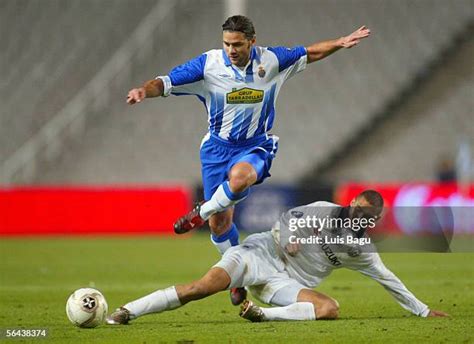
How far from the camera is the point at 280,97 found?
953 inches

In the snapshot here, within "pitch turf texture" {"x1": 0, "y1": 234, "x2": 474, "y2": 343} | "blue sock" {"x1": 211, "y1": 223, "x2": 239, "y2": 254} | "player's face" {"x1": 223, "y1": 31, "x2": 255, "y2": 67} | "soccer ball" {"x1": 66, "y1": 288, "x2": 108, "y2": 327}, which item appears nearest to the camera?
"pitch turf texture" {"x1": 0, "y1": 234, "x2": 474, "y2": 343}

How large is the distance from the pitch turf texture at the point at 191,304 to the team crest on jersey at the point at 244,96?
6.25ft

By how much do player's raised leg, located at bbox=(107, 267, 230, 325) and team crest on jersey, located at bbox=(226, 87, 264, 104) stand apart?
1834 mm

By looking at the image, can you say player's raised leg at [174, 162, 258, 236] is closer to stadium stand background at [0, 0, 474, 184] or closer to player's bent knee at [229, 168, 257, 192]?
player's bent knee at [229, 168, 257, 192]

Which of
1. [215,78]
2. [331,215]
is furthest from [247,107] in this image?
[331,215]

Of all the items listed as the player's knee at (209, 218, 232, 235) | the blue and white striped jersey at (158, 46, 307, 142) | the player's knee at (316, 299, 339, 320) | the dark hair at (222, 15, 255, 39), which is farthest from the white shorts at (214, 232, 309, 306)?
the dark hair at (222, 15, 255, 39)

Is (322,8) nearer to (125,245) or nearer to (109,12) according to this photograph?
(109,12)

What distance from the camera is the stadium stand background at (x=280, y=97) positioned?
23750 millimetres

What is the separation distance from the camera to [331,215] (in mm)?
8703

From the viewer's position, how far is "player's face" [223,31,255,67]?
9.02 m

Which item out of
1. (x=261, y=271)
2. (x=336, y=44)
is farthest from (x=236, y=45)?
(x=261, y=271)

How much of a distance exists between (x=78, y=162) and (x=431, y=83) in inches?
330

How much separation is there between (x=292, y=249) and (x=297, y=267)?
28cm

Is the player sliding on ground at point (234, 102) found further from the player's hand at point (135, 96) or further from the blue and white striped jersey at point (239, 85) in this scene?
the player's hand at point (135, 96)
